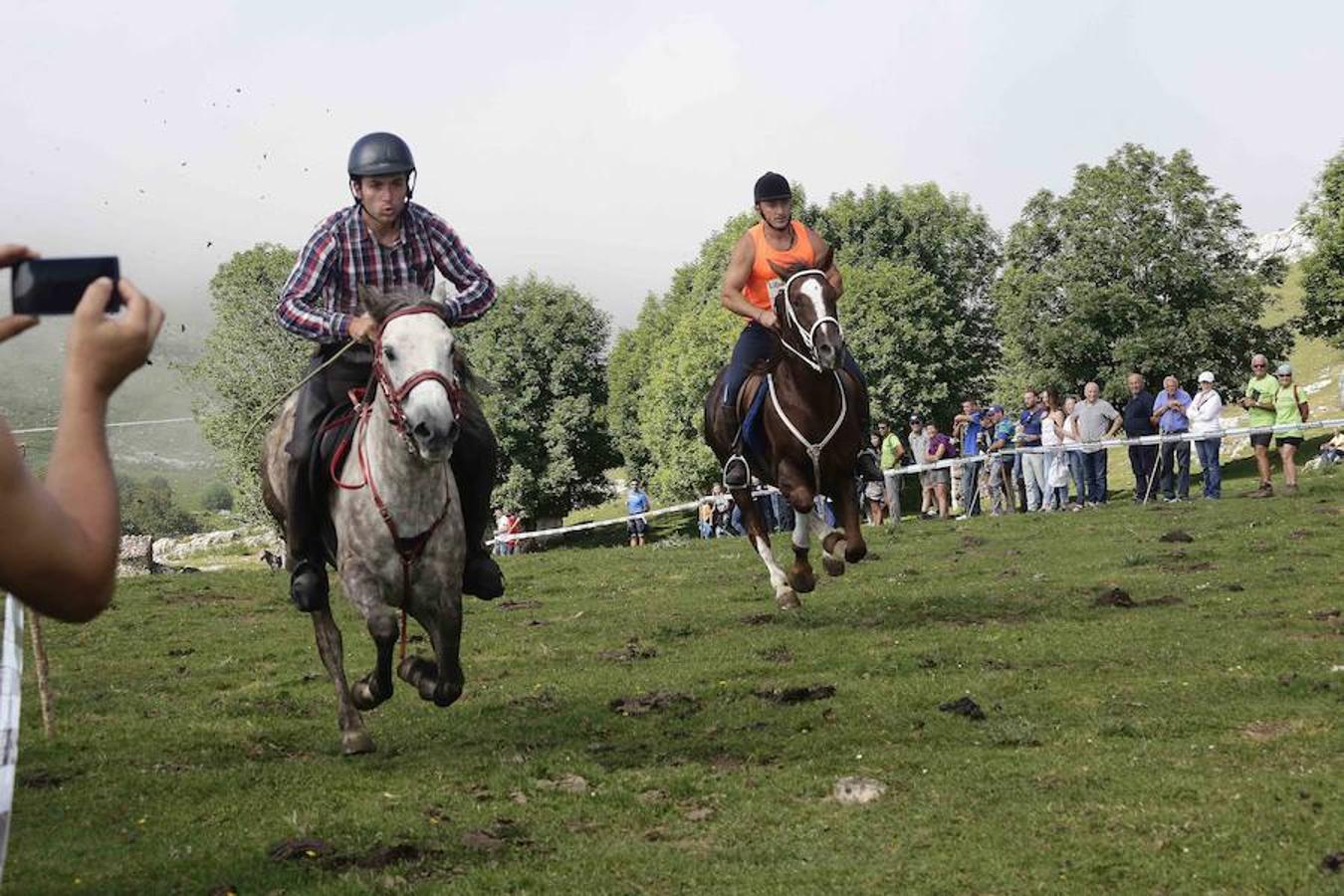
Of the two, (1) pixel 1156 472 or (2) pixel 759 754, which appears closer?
(2) pixel 759 754

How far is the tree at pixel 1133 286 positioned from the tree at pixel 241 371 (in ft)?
120

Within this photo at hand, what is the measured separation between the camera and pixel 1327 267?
6894cm

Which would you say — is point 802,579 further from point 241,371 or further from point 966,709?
point 241,371

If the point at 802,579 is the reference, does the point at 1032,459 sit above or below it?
above

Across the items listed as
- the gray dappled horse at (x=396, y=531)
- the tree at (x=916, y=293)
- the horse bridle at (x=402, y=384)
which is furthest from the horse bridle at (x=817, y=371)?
the tree at (x=916, y=293)

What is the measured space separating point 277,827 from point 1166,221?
71177 millimetres

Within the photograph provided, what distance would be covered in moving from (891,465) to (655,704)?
24.8m

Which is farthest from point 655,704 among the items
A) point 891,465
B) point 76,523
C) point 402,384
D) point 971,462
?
point 891,465

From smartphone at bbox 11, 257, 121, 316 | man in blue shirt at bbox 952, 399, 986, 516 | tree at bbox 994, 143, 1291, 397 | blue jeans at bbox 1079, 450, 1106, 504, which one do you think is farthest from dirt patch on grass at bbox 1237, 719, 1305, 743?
tree at bbox 994, 143, 1291, 397

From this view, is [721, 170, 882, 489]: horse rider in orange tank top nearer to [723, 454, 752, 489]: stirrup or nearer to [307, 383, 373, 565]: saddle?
[723, 454, 752, 489]: stirrup

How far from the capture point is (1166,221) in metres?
73.2

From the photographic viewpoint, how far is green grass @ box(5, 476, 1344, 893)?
803cm

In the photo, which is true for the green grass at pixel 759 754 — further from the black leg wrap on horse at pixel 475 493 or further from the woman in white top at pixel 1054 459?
the woman in white top at pixel 1054 459

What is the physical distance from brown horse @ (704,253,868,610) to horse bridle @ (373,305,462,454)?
521cm
